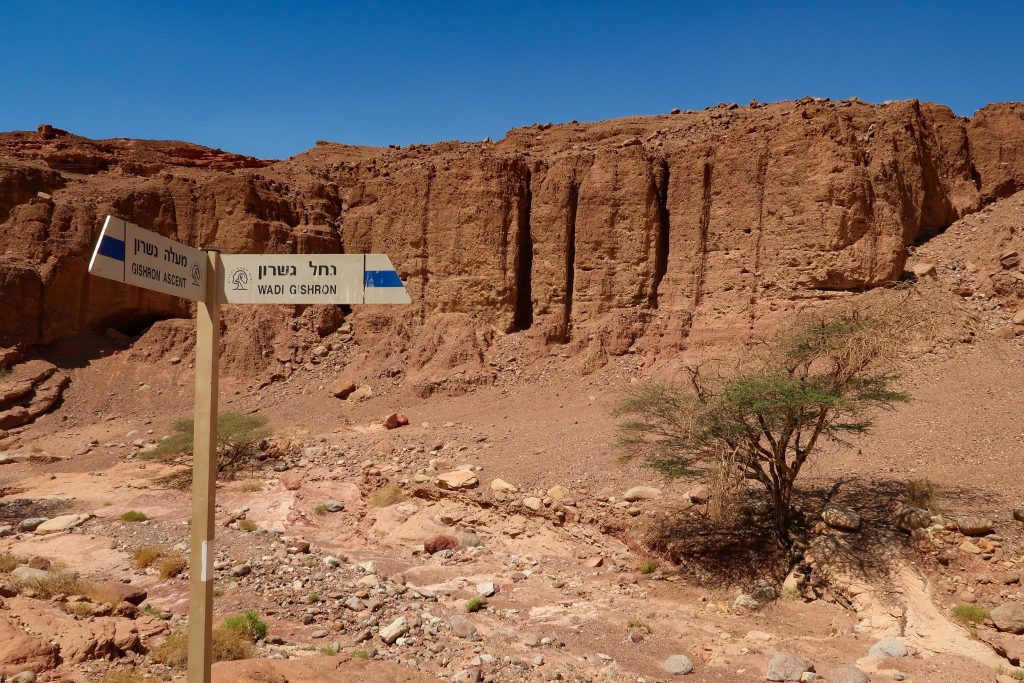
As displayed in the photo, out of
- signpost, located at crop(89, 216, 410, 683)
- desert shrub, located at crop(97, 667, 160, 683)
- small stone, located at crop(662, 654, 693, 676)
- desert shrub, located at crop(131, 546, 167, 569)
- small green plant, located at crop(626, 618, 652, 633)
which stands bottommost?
small stone, located at crop(662, 654, 693, 676)

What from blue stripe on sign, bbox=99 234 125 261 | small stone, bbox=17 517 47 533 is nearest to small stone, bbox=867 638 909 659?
blue stripe on sign, bbox=99 234 125 261

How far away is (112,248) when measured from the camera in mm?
2920

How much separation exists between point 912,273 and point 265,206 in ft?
73.3

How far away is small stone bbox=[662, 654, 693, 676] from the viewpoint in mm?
6973

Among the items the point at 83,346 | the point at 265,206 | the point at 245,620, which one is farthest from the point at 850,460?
the point at 83,346

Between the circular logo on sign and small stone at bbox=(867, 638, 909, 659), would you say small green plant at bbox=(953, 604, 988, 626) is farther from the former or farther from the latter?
the circular logo on sign

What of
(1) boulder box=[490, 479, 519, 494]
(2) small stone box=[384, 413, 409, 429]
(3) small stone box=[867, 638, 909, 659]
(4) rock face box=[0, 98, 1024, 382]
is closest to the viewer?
(3) small stone box=[867, 638, 909, 659]

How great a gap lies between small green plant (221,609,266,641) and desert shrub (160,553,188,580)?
2.37 metres

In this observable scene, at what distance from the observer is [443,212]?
2302 centimetres

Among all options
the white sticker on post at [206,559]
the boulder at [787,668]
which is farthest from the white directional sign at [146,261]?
the boulder at [787,668]

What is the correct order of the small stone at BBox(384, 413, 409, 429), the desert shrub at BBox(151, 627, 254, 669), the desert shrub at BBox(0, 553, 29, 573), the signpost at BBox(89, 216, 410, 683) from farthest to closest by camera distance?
1. the small stone at BBox(384, 413, 409, 429)
2. the desert shrub at BBox(0, 553, 29, 573)
3. the desert shrub at BBox(151, 627, 254, 669)
4. the signpost at BBox(89, 216, 410, 683)

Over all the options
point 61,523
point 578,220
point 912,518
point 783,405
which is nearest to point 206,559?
point 783,405

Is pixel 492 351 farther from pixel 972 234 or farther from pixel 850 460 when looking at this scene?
pixel 972 234

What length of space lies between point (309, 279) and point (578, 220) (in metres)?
18.6
